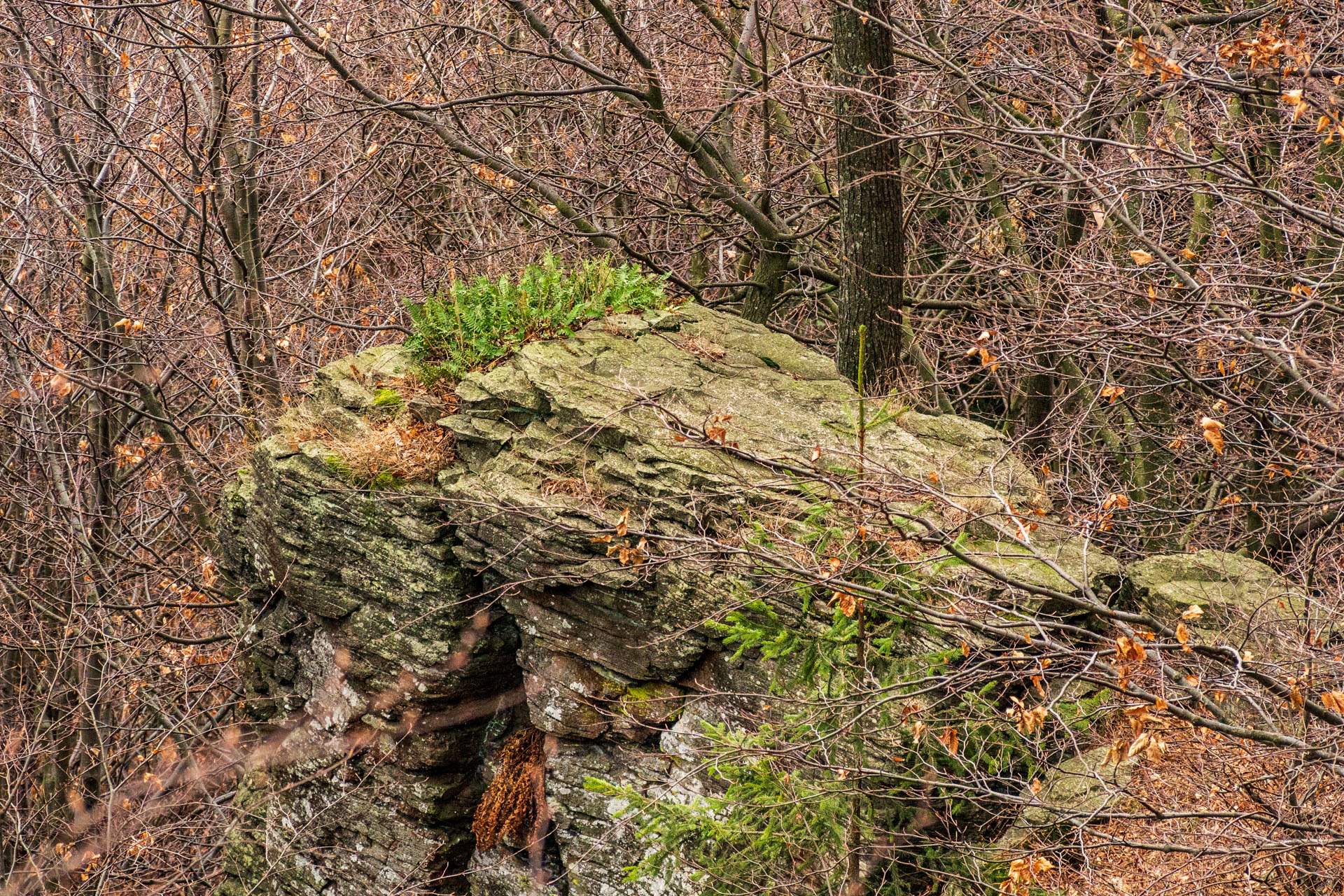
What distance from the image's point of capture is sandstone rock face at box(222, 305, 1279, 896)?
20.3 feet

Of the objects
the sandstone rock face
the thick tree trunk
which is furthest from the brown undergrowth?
the thick tree trunk

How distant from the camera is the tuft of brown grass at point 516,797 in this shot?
24.0 feet

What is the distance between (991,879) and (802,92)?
20.7 feet

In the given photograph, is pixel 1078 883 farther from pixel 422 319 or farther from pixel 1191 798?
pixel 422 319

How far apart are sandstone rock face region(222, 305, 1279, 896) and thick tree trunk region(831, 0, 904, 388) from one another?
22.1 inches

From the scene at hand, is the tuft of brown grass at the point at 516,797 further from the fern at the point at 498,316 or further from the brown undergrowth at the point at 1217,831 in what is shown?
the brown undergrowth at the point at 1217,831

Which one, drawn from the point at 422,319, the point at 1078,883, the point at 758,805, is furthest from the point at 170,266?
the point at 1078,883

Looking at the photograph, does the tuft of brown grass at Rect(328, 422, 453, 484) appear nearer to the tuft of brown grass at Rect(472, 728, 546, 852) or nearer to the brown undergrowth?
the tuft of brown grass at Rect(472, 728, 546, 852)

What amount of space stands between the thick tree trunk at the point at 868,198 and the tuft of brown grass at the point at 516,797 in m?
3.31

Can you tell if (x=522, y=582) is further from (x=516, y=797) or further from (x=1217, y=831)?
(x=1217, y=831)

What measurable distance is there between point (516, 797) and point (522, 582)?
222 centimetres

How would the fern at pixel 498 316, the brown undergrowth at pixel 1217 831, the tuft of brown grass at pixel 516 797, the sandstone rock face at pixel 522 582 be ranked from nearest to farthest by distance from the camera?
the brown undergrowth at pixel 1217 831 < the sandstone rock face at pixel 522 582 < the tuft of brown grass at pixel 516 797 < the fern at pixel 498 316

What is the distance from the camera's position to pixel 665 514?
6.17 m

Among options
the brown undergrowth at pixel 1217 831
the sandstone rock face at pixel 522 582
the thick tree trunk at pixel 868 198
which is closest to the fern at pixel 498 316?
the sandstone rock face at pixel 522 582
